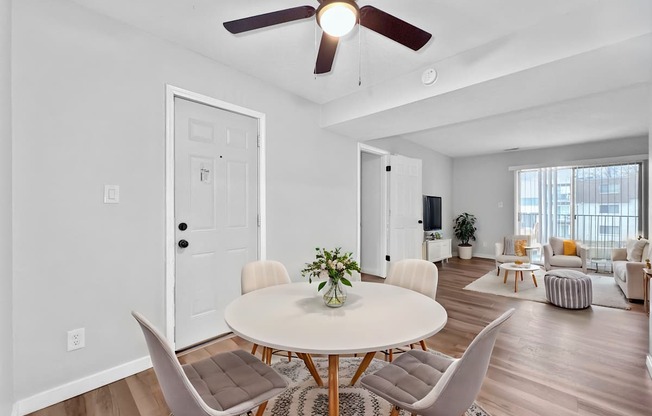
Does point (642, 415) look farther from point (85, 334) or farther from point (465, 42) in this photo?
point (85, 334)

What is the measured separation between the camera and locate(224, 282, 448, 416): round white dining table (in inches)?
46.7

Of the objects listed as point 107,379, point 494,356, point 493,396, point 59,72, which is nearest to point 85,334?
point 107,379

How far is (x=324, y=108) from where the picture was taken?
3.64m

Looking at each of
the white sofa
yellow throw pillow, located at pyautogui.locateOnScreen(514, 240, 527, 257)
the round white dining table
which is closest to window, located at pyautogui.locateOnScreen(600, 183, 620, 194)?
the white sofa

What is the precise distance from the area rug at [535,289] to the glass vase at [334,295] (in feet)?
11.2

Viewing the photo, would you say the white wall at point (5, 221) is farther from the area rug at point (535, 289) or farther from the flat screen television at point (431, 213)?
the flat screen television at point (431, 213)

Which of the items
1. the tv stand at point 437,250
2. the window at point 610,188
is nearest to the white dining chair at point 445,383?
the tv stand at point 437,250

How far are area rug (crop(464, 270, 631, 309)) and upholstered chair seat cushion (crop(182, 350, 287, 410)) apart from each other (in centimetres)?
378

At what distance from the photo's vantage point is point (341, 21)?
1.43m

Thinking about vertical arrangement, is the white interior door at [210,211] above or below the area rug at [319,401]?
above

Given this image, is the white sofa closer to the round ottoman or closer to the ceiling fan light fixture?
the round ottoman

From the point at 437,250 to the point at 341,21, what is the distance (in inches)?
212

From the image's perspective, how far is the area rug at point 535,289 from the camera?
12.4ft

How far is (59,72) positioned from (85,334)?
1661 millimetres
